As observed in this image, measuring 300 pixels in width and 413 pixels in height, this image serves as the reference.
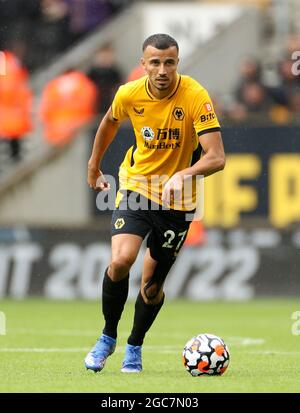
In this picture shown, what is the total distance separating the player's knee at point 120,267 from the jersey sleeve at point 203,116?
1015 mm

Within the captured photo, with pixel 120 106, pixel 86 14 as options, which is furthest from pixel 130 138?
pixel 120 106

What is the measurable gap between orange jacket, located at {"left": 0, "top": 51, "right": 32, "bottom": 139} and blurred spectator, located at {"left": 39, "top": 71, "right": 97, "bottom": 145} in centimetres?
33

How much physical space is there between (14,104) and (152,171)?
11.5 m

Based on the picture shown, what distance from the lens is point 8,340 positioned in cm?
1235

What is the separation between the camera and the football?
9.31m

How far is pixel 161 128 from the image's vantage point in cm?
952

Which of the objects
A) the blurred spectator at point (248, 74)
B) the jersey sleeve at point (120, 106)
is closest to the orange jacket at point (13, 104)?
the blurred spectator at point (248, 74)

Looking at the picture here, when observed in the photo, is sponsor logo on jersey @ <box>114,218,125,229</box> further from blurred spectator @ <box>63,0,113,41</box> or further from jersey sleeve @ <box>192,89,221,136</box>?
blurred spectator @ <box>63,0,113,41</box>

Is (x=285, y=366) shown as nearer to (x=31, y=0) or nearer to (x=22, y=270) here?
(x=22, y=270)

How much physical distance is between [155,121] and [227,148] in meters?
9.30

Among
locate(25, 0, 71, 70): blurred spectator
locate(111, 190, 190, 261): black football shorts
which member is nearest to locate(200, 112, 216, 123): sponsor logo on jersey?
locate(111, 190, 190, 261): black football shorts

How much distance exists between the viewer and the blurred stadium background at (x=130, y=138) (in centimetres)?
1792
